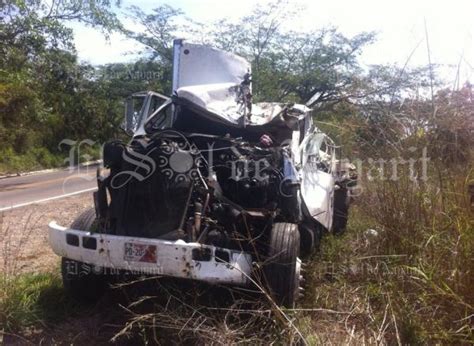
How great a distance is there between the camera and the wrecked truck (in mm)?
3643

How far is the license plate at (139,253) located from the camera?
11.6 ft

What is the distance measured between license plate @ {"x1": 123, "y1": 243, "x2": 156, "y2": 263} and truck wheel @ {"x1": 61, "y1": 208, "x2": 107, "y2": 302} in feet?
1.80

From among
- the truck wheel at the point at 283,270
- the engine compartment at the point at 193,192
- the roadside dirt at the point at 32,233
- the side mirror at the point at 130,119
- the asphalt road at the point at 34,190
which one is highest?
the side mirror at the point at 130,119

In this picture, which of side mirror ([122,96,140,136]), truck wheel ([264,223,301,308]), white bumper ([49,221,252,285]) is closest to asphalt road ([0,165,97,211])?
side mirror ([122,96,140,136])

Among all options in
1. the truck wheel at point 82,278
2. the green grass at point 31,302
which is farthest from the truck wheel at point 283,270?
the green grass at point 31,302

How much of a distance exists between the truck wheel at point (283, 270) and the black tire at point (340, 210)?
2.73 metres

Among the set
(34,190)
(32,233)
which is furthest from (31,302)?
(34,190)

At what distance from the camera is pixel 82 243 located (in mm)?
3818

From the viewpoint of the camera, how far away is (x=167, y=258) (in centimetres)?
351

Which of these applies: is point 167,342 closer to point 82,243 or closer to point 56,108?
point 82,243

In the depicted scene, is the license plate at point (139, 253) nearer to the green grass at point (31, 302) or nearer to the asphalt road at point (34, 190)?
the green grass at point (31, 302)

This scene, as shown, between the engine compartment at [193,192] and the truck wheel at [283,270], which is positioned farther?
the engine compartment at [193,192]

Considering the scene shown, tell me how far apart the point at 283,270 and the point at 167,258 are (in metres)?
0.91

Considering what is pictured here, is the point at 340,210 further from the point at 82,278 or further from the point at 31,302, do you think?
the point at 31,302
